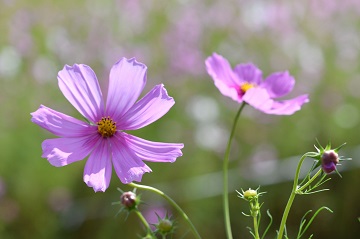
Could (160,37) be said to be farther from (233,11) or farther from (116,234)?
(116,234)

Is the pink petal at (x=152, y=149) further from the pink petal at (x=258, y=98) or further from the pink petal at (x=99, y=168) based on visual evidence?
the pink petal at (x=258, y=98)

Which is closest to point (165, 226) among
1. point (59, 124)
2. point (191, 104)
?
point (59, 124)

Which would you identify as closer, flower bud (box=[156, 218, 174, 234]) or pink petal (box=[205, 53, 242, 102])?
flower bud (box=[156, 218, 174, 234])

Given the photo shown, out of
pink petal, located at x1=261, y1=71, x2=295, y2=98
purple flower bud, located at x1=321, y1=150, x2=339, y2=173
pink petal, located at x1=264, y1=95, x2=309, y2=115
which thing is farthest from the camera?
pink petal, located at x1=261, y1=71, x2=295, y2=98

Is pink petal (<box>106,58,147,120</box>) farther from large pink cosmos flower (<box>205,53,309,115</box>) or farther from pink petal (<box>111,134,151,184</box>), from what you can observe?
large pink cosmos flower (<box>205,53,309,115</box>)

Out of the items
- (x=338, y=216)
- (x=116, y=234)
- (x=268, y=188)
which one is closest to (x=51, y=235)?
(x=116, y=234)

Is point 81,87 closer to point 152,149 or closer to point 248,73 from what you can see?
point 152,149

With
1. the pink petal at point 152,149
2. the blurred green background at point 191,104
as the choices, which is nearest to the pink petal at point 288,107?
the pink petal at point 152,149

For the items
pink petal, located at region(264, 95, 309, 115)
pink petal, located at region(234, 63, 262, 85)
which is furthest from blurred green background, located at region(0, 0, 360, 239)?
pink petal, located at region(264, 95, 309, 115)
